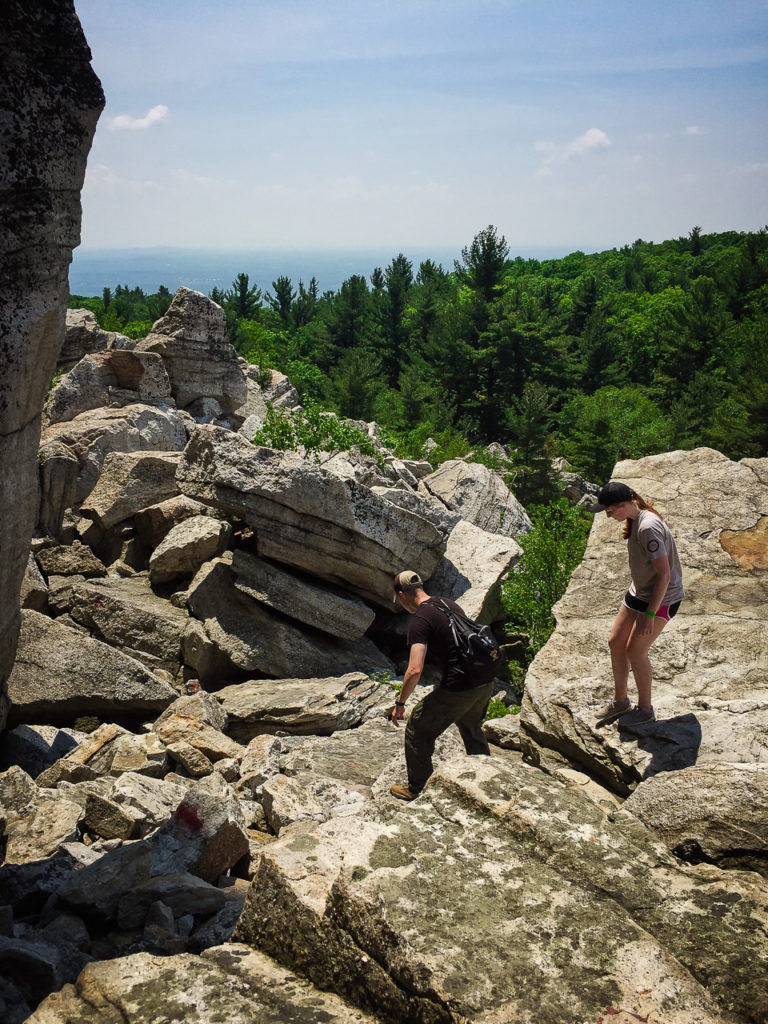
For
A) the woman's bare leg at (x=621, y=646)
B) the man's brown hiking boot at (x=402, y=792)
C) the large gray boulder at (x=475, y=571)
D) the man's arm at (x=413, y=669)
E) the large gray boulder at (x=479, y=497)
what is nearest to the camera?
the man's arm at (x=413, y=669)

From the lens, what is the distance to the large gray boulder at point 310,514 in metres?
13.4

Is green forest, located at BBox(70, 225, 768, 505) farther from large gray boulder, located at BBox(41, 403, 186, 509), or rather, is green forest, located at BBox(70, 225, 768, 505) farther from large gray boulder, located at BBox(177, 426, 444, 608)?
large gray boulder, located at BBox(177, 426, 444, 608)

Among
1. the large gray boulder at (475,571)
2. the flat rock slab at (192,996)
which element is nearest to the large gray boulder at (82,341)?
the large gray boulder at (475,571)

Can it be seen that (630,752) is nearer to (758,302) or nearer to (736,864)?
(736,864)

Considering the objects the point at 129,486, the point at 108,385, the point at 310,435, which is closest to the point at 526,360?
the point at 108,385

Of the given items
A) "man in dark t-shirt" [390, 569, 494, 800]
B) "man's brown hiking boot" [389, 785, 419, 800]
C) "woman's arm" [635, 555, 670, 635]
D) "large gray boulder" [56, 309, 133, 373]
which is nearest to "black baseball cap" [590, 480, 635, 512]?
"woman's arm" [635, 555, 670, 635]

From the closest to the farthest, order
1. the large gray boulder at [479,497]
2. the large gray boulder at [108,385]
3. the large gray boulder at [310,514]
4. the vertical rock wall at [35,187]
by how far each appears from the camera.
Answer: the vertical rock wall at [35,187] → the large gray boulder at [310,514] → the large gray boulder at [108,385] → the large gray boulder at [479,497]

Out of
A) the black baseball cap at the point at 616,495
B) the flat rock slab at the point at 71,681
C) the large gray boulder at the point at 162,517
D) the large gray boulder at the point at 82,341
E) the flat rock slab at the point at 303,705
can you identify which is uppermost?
the large gray boulder at the point at 82,341

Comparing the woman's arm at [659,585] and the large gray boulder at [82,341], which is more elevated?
the large gray boulder at [82,341]

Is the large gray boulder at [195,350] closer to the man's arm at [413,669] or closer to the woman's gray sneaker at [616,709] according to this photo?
the man's arm at [413,669]

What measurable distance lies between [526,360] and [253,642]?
4462cm

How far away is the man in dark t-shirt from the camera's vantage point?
655cm

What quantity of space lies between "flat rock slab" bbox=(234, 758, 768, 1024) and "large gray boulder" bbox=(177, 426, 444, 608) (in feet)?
27.8

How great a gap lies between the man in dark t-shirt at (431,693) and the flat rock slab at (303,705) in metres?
4.49
